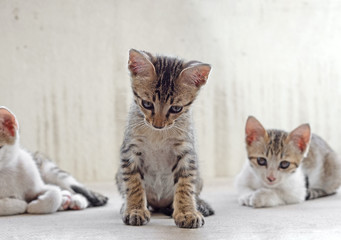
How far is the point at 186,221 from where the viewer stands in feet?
7.68

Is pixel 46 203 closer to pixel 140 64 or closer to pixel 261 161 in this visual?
pixel 140 64

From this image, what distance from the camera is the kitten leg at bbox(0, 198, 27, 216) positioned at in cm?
285

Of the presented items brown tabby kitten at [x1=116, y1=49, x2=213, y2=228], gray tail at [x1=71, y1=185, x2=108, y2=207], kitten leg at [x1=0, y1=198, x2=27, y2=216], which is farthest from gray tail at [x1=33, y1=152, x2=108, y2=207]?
brown tabby kitten at [x1=116, y1=49, x2=213, y2=228]

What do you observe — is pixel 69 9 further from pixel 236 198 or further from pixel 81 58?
pixel 236 198

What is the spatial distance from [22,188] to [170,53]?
7.29 ft

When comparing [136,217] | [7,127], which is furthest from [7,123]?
[136,217]

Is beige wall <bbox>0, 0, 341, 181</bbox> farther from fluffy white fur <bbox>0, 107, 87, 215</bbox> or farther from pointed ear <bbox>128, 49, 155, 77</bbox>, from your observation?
pointed ear <bbox>128, 49, 155, 77</bbox>

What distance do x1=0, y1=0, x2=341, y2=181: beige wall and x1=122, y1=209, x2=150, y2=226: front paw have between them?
2122mm

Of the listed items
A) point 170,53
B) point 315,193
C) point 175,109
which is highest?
point 170,53

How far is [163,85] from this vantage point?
7.94 ft

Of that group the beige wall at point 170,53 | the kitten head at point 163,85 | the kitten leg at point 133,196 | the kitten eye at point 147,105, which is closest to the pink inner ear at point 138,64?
the kitten head at point 163,85

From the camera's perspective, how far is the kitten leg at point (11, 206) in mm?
2854

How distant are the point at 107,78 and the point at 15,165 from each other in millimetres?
1811

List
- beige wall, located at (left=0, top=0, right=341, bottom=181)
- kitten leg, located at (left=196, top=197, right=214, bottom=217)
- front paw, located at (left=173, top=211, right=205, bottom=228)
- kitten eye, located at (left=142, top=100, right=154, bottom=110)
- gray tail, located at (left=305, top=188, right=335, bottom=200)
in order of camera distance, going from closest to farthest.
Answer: front paw, located at (left=173, top=211, right=205, bottom=228)
kitten eye, located at (left=142, top=100, right=154, bottom=110)
kitten leg, located at (left=196, top=197, right=214, bottom=217)
gray tail, located at (left=305, top=188, right=335, bottom=200)
beige wall, located at (left=0, top=0, right=341, bottom=181)
